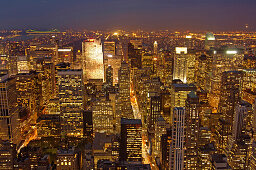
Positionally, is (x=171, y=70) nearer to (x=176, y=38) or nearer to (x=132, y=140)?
(x=176, y=38)

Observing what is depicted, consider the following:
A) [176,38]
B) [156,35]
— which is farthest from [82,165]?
[156,35]

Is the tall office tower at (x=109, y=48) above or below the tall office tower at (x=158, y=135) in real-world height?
above

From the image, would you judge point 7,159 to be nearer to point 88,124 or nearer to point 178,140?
point 88,124

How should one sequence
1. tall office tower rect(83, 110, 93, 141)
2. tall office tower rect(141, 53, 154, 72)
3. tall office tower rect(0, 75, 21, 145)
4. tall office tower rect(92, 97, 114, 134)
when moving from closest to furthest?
tall office tower rect(0, 75, 21, 145) → tall office tower rect(92, 97, 114, 134) → tall office tower rect(83, 110, 93, 141) → tall office tower rect(141, 53, 154, 72)

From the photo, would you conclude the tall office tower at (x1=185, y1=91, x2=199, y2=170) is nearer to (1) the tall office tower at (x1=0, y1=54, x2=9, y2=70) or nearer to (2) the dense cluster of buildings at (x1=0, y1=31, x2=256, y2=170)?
(2) the dense cluster of buildings at (x1=0, y1=31, x2=256, y2=170)

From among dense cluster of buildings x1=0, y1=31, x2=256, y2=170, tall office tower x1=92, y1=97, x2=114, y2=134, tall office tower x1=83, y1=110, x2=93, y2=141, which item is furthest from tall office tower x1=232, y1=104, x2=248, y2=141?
tall office tower x1=83, y1=110, x2=93, y2=141

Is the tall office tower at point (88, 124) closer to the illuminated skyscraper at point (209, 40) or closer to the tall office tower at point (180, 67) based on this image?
the tall office tower at point (180, 67)

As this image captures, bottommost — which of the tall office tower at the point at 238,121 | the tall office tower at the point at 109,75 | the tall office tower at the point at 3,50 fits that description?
the tall office tower at the point at 238,121

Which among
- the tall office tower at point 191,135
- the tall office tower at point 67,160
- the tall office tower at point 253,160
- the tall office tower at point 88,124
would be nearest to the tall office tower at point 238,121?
the tall office tower at point 253,160
